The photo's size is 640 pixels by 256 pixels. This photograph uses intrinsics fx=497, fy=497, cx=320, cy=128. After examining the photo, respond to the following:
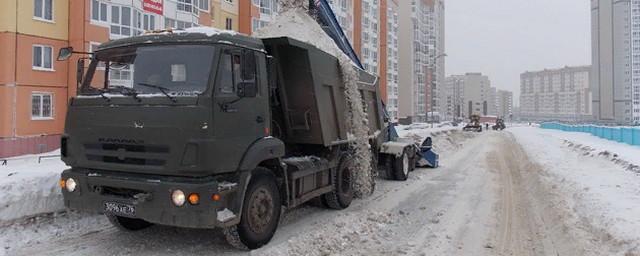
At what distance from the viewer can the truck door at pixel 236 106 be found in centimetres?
565

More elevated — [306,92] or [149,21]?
[149,21]

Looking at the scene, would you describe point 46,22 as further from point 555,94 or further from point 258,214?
point 555,94

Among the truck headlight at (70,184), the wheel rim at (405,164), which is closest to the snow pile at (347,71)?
the wheel rim at (405,164)

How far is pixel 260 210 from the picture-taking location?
6355 millimetres

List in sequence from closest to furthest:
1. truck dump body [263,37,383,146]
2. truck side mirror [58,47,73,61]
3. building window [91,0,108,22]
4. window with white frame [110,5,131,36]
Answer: truck side mirror [58,47,73,61], truck dump body [263,37,383,146], building window [91,0,108,22], window with white frame [110,5,131,36]

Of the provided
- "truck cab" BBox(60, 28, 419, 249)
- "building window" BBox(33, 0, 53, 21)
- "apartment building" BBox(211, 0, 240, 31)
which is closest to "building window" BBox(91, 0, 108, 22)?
"building window" BBox(33, 0, 53, 21)

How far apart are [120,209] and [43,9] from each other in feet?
84.7

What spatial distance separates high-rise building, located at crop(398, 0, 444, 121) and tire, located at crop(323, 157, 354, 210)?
82.9m

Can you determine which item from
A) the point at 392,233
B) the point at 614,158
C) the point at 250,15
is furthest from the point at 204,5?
the point at 392,233

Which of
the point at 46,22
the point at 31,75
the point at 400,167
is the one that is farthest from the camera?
the point at 46,22

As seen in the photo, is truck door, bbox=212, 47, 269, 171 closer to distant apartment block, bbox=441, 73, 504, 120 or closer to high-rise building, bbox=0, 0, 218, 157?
high-rise building, bbox=0, 0, 218, 157

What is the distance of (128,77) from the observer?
20.0ft

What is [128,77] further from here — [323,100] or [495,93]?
[495,93]

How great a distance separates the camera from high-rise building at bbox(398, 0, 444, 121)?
9694 centimetres
